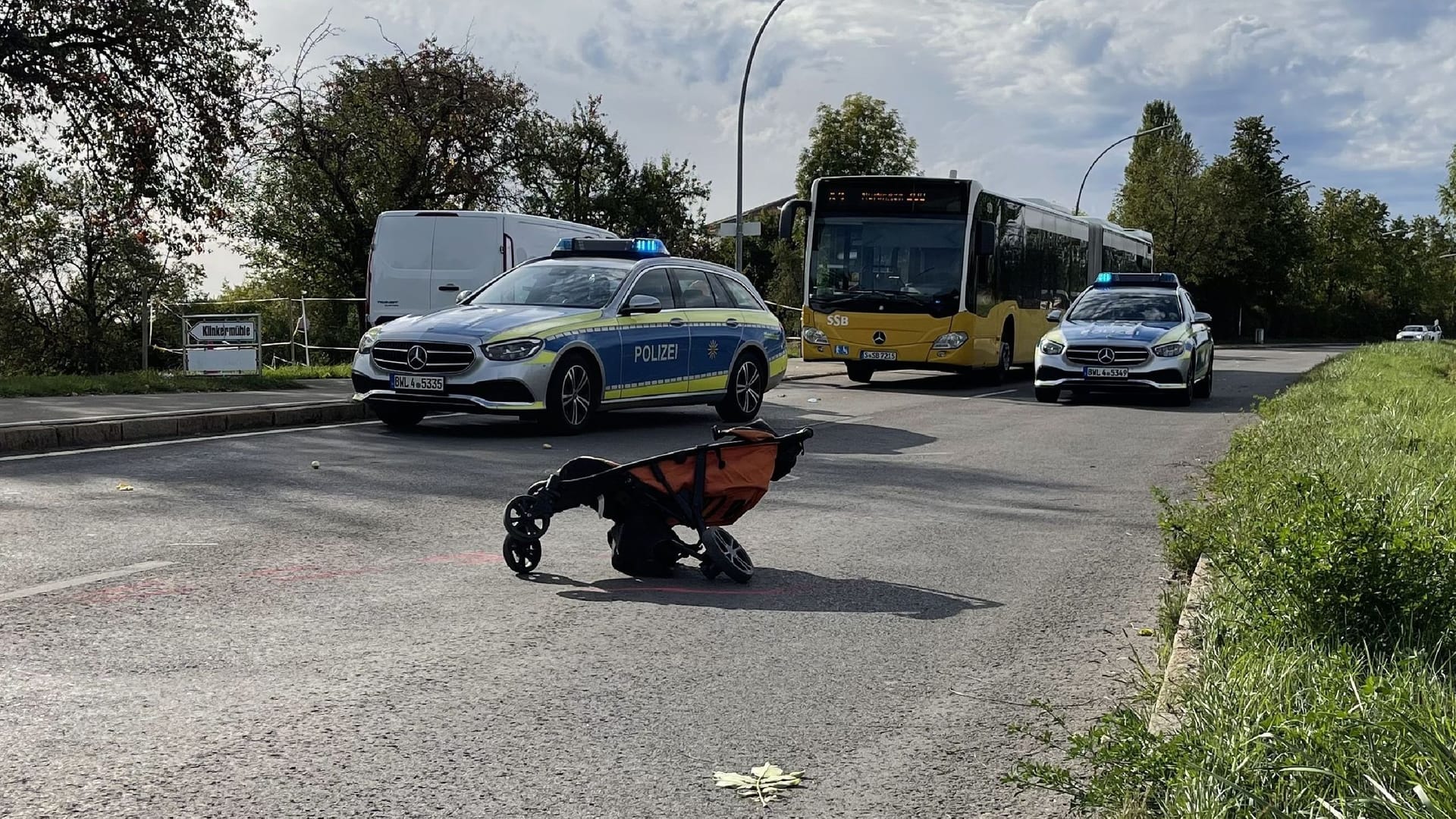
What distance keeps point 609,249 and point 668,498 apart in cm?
963

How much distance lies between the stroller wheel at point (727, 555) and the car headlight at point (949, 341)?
16.5 metres

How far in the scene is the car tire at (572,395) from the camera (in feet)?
44.7

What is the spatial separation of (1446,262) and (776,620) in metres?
133

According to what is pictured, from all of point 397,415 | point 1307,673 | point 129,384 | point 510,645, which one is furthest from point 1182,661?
point 129,384

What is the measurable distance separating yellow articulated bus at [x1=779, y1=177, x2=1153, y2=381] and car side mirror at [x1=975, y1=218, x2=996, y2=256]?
16 mm

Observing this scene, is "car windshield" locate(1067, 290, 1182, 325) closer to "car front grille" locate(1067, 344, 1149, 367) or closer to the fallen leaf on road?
"car front grille" locate(1067, 344, 1149, 367)

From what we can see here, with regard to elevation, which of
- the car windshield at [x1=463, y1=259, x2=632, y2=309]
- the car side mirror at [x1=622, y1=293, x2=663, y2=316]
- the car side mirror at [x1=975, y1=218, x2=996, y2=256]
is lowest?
the car side mirror at [x1=622, y1=293, x2=663, y2=316]

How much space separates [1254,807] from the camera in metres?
3.09

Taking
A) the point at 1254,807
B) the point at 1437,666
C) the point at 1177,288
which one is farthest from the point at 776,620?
the point at 1177,288

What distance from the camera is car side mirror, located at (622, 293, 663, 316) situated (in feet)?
47.3

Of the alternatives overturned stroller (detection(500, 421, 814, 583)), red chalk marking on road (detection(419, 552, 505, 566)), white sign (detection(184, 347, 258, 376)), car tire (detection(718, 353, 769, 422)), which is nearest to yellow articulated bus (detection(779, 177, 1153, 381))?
car tire (detection(718, 353, 769, 422))

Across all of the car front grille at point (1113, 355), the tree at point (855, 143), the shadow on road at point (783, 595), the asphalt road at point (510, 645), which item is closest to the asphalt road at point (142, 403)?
the asphalt road at point (510, 645)

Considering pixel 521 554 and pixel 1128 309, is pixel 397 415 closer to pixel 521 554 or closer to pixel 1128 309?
pixel 521 554

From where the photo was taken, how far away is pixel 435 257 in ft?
63.7
